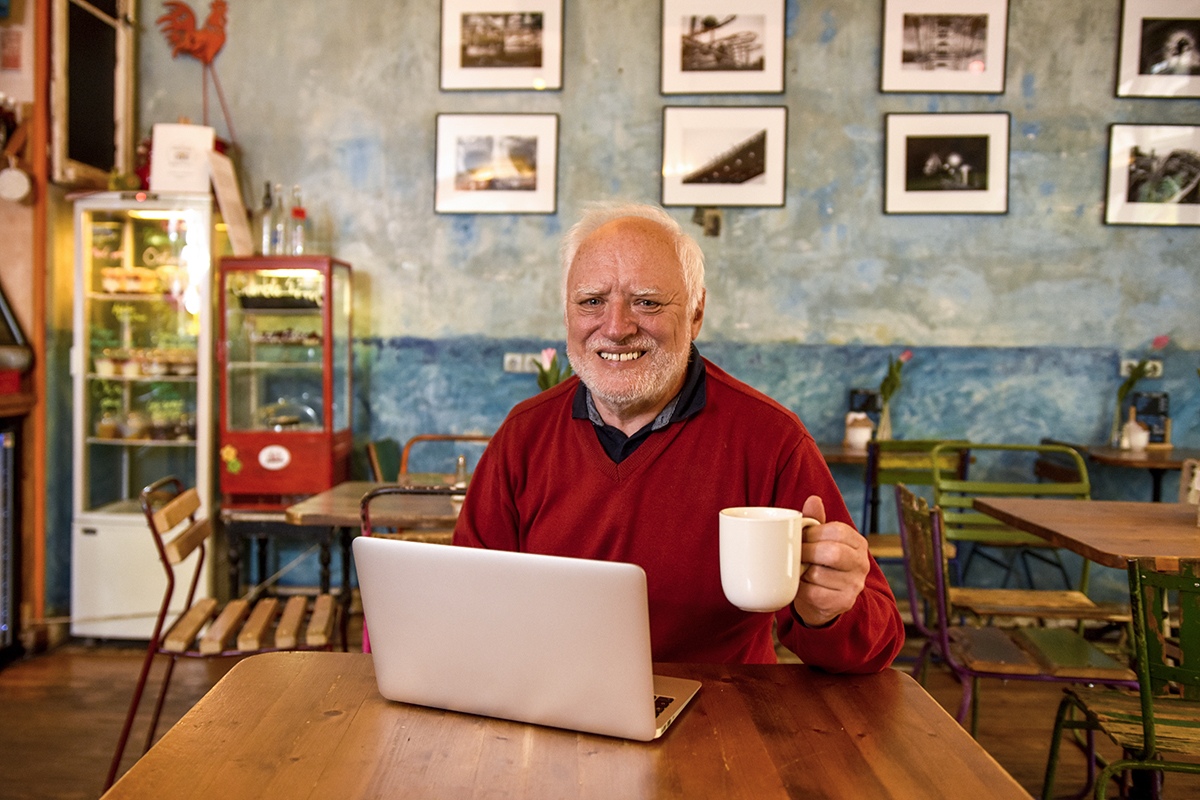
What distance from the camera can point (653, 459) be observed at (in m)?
1.63

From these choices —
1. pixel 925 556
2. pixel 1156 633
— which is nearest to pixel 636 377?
pixel 1156 633

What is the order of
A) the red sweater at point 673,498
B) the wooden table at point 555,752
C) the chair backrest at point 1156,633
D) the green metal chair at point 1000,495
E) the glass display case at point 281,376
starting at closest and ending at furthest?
the wooden table at point 555,752
the red sweater at point 673,498
the chair backrest at point 1156,633
the green metal chair at point 1000,495
the glass display case at point 281,376

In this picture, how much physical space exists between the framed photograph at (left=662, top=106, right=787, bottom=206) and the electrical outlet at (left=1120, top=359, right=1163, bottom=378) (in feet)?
6.22

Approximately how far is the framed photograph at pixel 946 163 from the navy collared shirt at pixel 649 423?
322cm

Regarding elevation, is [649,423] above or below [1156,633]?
above

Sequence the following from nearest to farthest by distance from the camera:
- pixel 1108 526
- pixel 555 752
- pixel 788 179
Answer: pixel 555 752, pixel 1108 526, pixel 788 179

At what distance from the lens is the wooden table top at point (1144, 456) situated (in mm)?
3912

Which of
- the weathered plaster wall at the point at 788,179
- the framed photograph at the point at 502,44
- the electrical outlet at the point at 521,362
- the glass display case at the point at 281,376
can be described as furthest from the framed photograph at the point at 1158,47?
the glass display case at the point at 281,376

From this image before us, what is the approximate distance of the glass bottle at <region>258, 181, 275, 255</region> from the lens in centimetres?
455

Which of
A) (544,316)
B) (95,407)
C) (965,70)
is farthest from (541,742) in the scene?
(965,70)

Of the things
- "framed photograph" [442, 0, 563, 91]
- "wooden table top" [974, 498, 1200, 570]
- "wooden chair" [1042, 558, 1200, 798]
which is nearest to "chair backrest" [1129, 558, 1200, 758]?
"wooden chair" [1042, 558, 1200, 798]

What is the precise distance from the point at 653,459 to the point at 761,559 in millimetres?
587

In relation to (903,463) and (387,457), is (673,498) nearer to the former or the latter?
(903,463)

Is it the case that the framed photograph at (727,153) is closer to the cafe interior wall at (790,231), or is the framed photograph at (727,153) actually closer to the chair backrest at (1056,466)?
the cafe interior wall at (790,231)
